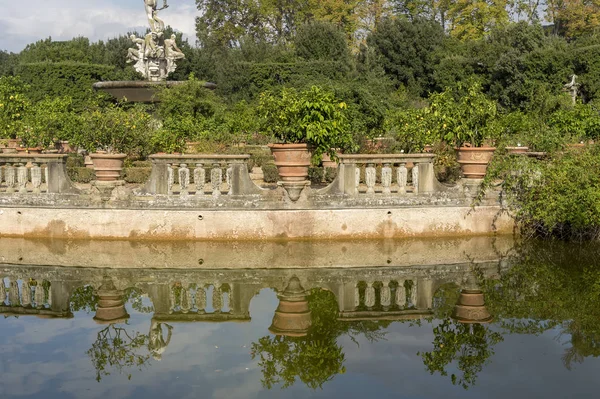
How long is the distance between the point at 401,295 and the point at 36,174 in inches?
240

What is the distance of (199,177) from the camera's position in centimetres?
1100

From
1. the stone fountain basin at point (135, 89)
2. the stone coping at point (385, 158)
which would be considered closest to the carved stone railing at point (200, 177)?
the stone coping at point (385, 158)

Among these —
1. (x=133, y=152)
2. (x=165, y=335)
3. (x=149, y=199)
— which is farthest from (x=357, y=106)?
(x=165, y=335)

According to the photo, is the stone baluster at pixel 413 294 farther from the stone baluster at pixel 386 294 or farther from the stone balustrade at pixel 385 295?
the stone baluster at pixel 386 294

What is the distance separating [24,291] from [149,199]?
276cm

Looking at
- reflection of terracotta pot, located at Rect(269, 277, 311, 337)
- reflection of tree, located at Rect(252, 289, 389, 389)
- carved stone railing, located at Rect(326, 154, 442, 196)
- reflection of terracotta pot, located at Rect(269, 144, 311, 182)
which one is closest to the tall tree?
carved stone railing, located at Rect(326, 154, 442, 196)

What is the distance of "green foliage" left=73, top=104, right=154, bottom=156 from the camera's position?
14.2m

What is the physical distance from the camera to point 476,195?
11.3 m

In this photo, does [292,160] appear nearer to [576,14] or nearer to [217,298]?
[217,298]

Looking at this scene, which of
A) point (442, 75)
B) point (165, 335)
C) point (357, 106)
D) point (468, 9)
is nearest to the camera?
point (165, 335)

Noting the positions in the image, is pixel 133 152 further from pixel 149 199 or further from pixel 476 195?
pixel 476 195

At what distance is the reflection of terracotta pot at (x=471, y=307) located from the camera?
7.61 m

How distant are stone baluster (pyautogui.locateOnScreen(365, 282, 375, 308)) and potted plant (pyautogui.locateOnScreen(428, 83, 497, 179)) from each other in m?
3.26

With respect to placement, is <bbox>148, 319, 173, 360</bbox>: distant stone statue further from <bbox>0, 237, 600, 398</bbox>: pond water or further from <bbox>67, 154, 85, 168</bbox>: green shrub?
<bbox>67, 154, 85, 168</bbox>: green shrub
